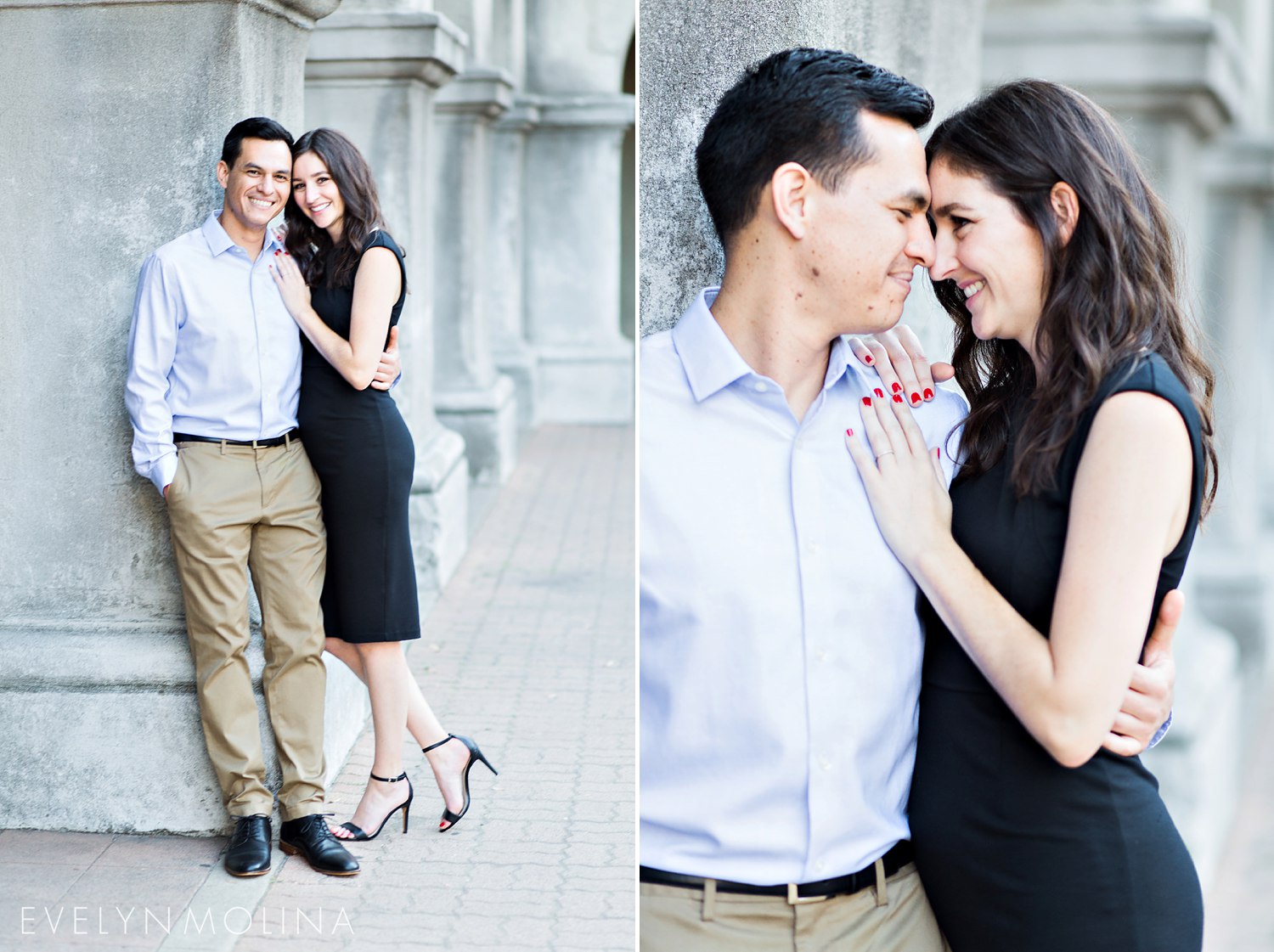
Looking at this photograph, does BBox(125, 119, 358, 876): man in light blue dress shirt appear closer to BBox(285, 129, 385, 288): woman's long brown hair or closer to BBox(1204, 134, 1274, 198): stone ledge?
BBox(285, 129, 385, 288): woman's long brown hair

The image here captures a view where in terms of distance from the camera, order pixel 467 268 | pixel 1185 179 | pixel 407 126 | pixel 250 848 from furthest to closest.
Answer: pixel 467 268 < pixel 407 126 < pixel 1185 179 < pixel 250 848

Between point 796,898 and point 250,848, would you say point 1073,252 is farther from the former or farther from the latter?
point 250,848

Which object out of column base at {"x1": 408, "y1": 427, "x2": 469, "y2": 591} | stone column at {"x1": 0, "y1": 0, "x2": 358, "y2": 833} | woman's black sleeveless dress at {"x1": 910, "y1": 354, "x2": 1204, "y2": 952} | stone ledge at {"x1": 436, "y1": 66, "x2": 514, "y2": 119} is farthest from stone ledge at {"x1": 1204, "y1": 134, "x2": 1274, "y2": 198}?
woman's black sleeveless dress at {"x1": 910, "y1": 354, "x2": 1204, "y2": 952}

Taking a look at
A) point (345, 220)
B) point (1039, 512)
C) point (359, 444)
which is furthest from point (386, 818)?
point (1039, 512)

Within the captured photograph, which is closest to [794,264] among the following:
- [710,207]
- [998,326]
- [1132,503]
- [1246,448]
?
[710,207]

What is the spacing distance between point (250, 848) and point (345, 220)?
1689mm

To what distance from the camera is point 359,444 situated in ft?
13.3

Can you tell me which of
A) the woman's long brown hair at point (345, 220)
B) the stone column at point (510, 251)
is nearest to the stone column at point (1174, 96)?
the woman's long brown hair at point (345, 220)

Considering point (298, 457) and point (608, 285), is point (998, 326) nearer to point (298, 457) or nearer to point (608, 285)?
point (298, 457)

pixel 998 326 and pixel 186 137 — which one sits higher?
pixel 186 137

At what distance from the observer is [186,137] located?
4.02 metres

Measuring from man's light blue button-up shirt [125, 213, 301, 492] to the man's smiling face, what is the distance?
0.09m

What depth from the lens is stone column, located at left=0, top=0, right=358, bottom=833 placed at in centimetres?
402

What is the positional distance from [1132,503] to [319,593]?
9.05ft
